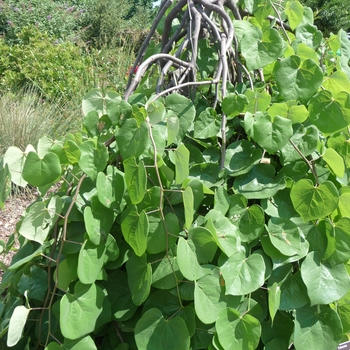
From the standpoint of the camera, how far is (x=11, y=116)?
12.1 ft

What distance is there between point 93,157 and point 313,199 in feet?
1.27

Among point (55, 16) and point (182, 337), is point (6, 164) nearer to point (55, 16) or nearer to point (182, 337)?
point (182, 337)

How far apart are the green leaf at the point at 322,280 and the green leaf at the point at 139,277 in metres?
0.27

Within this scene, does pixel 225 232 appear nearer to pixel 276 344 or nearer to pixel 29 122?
pixel 276 344

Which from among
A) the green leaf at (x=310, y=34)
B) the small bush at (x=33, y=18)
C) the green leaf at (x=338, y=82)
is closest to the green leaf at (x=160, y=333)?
the green leaf at (x=338, y=82)

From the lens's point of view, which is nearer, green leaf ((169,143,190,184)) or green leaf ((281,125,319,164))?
green leaf ((169,143,190,184))

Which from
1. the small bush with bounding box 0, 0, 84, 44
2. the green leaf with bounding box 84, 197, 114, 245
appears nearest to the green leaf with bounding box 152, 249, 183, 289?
the green leaf with bounding box 84, 197, 114, 245

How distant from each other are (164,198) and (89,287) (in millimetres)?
195

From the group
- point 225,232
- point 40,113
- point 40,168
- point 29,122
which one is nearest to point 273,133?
point 225,232

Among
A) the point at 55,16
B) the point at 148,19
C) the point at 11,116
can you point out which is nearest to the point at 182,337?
the point at 11,116

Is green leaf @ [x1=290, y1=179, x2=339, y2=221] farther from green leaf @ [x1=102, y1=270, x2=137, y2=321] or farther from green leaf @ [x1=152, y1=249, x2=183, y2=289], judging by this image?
green leaf @ [x1=102, y1=270, x2=137, y2=321]

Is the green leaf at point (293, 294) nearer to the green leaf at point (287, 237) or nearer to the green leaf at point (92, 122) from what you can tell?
the green leaf at point (287, 237)

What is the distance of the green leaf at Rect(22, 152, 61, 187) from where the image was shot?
0.67 metres

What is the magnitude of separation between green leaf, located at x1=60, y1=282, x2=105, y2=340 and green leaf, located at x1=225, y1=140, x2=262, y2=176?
0.33 m
